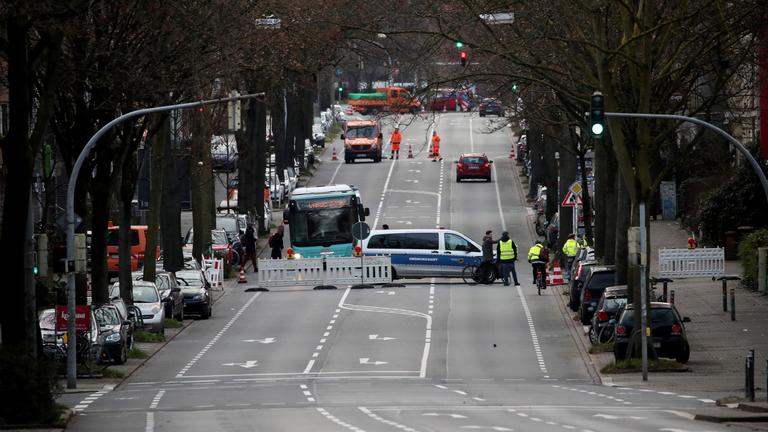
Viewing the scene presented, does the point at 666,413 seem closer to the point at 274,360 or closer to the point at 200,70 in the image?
the point at 274,360

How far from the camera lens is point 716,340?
121 ft

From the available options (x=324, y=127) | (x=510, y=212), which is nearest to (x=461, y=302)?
(x=510, y=212)

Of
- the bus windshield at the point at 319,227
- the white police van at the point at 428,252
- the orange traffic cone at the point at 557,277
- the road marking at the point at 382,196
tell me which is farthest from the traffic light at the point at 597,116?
the road marking at the point at 382,196

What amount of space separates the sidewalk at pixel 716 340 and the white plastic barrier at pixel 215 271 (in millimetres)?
14477

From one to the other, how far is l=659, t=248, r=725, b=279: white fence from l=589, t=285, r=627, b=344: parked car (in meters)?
14.3

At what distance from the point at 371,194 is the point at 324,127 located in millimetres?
35108

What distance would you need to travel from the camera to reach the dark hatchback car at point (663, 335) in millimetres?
33219

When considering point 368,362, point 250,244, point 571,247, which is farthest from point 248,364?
point 250,244

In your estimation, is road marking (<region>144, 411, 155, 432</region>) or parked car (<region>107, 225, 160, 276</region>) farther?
parked car (<region>107, 225, 160, 276</region>)

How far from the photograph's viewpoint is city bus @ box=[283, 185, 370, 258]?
5759 cm

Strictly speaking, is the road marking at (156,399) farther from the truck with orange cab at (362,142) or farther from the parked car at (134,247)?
the truck with orange cab at (362,142)

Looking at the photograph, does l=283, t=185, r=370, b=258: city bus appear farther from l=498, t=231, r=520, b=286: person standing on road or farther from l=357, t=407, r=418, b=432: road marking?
l=357, t=407, r=418, b=432: road marking

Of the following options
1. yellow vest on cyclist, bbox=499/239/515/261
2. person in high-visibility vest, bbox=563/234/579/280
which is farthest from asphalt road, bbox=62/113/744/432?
person in high-visibility vest, bbox=563/234/579/280

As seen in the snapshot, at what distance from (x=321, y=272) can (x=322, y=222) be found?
585 cm
